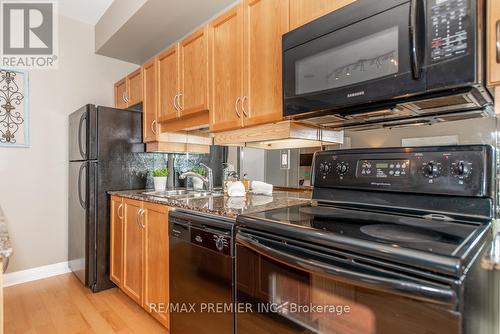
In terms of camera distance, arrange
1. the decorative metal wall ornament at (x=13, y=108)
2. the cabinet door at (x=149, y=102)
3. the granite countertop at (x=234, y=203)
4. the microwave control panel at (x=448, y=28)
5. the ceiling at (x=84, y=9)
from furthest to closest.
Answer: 1. the ceiling at (x=84, y=9)
2. the decorative metal wall ornament at (x=13, y=108)
3. the cabinet door at (x=149, y=102)
4. the granite countertop at (x=234, y=203)
5. the microwave control panel at (x=448, y=28)

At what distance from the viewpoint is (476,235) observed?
822 mm

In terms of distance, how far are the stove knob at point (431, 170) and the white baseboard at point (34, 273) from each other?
10.9ft

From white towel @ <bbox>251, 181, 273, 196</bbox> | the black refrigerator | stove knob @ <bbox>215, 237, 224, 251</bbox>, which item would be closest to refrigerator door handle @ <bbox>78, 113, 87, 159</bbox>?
the black refrigerator

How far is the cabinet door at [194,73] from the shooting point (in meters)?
1.94

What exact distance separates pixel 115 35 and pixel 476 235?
10.2 ft

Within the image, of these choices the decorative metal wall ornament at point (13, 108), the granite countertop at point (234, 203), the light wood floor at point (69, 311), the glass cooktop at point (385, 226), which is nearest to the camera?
the glass cooktop at point (385, 226)

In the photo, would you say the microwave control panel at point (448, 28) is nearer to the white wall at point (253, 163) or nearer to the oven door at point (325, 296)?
the oven door at point (325, 296)

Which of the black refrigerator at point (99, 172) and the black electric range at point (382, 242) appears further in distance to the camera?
the black refrigerator at point (99, 172)

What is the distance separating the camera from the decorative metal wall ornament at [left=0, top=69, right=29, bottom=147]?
2.58 metres

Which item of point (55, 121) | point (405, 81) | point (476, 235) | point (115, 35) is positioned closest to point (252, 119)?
point (405, 81)

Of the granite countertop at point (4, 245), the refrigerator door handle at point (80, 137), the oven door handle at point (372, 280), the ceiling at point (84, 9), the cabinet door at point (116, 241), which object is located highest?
the ceiling at point (84, 9)

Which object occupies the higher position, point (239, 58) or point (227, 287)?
point (239, 58)

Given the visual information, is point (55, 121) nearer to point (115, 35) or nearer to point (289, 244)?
point (115, 35)

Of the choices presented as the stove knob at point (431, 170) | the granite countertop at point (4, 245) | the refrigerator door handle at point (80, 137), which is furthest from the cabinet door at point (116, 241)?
the stove knob at point (431, 170)
